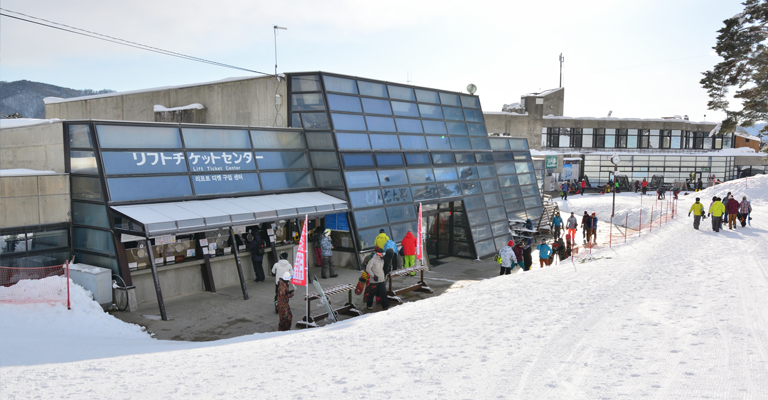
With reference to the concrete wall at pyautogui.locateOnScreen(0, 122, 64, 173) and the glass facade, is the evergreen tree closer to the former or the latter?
the glass facade

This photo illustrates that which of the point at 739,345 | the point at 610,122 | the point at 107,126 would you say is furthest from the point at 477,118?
the point at 610,122

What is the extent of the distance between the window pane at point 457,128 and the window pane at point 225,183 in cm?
968

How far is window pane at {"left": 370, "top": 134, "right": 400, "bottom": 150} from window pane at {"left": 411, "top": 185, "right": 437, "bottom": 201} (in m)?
1.76

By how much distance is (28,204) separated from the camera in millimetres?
12023

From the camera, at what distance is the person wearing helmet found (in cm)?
1099

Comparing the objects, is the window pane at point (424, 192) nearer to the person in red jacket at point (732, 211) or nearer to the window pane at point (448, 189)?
the window pane at point (448, 189)

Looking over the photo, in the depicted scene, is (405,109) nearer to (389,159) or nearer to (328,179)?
(389,159)

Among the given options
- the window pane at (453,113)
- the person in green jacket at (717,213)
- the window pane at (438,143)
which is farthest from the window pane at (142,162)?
the person in green jacket at (717,213)

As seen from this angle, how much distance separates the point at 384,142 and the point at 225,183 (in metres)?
6.31

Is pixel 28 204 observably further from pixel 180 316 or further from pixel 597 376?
pixel 597 376

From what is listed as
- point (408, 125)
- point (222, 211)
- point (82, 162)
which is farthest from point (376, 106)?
point (82, 162)

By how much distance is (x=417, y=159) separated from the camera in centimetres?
1962

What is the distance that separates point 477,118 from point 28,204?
17957mm

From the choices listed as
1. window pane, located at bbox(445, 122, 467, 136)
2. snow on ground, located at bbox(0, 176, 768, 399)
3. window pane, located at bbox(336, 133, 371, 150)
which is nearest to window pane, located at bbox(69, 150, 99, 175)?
snow on ground, located at bbox(0, 176, 768, 399)
